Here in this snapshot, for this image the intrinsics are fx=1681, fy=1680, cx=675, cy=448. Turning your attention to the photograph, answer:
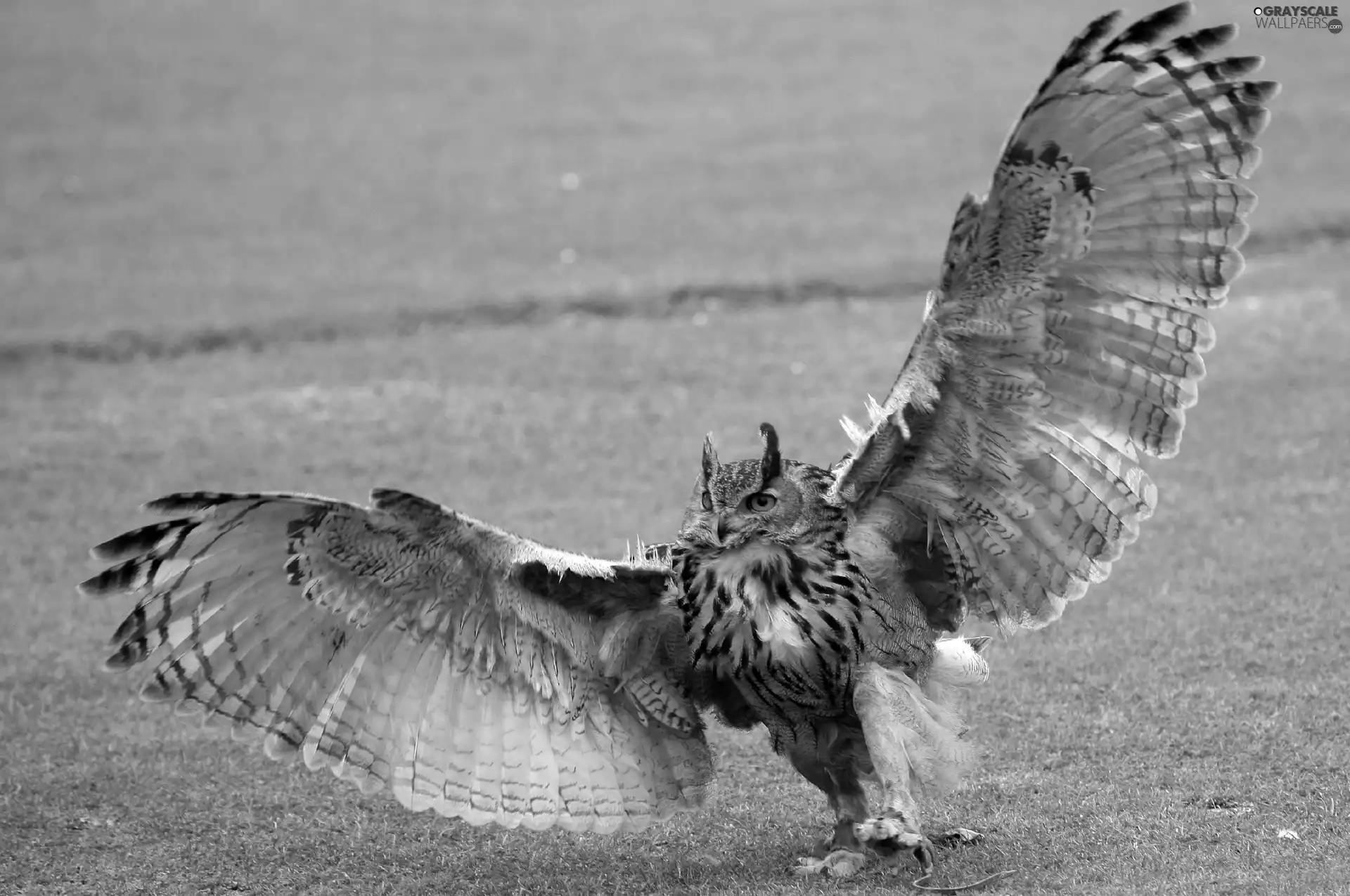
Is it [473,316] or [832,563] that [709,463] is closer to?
[832,563]

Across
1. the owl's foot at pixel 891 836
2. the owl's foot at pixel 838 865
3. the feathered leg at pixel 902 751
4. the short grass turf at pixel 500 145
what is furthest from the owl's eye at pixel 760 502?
the short grass turf at pixel 500 145

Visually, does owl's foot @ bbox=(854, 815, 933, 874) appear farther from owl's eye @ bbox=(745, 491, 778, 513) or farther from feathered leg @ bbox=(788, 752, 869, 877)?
owl's eye @ bbox=(745, 491, 778, 513)

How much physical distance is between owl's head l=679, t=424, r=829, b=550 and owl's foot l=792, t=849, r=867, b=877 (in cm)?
107

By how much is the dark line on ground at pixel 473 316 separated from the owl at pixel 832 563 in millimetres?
8827

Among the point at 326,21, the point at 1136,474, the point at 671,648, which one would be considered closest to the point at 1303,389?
the point at 1136,474

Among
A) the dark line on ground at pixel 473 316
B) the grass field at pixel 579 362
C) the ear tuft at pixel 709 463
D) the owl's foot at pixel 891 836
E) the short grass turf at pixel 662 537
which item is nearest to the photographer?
the owl's foot at pixel 891 836

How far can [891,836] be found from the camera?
16.6 feet

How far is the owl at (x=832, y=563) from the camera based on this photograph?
5137mm

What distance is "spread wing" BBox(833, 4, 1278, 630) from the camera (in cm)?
509

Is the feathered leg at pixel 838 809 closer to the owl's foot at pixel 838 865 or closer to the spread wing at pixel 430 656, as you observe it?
the owl's foot at pixel 838 865

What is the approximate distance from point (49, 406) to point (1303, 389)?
29.4 feet

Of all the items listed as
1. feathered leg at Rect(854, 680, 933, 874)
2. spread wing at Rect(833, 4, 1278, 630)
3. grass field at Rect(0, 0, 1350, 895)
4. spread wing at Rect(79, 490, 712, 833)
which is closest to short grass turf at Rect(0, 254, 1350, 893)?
grass field at Rect(0, 0, 1350, 895)

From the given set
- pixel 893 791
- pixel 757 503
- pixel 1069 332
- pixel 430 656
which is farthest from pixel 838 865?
pixel 1069 332

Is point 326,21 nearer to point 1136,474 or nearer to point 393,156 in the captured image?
point 393,156
